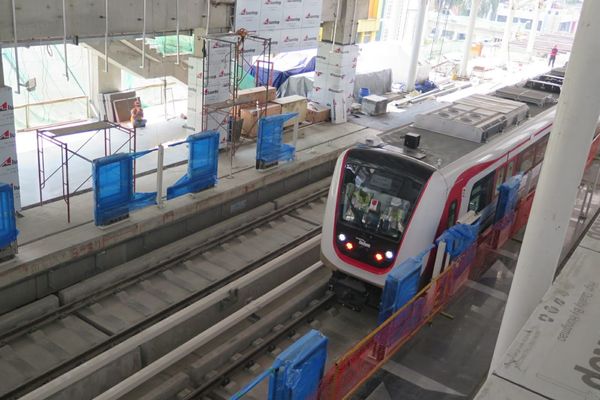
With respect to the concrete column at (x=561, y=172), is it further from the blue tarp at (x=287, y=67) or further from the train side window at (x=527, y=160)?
the blue tarp at (x=287, y=67)

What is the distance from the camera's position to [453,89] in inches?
1163

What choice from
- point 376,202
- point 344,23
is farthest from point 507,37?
point 376,202

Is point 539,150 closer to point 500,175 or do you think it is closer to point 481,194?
point 500,175

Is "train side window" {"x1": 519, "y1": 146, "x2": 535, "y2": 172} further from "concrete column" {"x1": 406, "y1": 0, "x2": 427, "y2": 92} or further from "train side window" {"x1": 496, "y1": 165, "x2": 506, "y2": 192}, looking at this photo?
"concrete column" {"x1": 406, "y1": 0, "x2": 427, "y2": 92}

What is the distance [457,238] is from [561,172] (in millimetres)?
3632

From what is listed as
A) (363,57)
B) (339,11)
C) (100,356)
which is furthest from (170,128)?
(363,57)

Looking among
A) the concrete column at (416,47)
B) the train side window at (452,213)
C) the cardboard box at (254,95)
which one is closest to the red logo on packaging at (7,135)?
the cardboard box at (254,95)

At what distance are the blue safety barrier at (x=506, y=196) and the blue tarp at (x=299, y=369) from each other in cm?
638

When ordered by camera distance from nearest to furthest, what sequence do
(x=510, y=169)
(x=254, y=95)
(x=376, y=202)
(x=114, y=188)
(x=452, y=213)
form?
(x=376, y=202) → (x=452, y=213) → (x=114, y=188) → (x=510, y=169) → (x=254, y=95)

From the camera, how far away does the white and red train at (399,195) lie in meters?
10.2

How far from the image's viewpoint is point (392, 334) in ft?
31.0

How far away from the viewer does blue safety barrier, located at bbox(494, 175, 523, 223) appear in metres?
12.4

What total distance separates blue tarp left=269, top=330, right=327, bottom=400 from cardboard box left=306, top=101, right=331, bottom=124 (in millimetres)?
14297

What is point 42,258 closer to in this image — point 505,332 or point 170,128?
point 505,332
